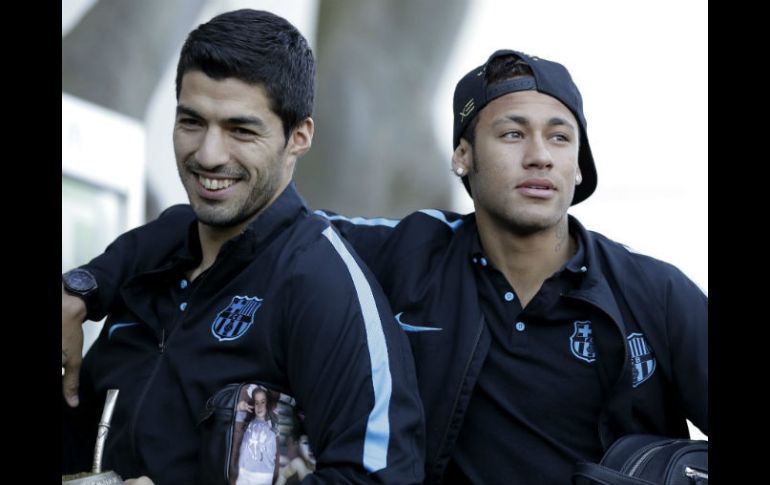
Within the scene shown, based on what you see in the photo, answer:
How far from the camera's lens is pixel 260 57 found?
213cm

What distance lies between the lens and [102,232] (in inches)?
144

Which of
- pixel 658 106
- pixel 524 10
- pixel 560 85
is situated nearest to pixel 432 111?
pixel 524 10

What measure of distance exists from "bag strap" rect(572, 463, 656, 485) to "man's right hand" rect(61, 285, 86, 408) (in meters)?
1.18

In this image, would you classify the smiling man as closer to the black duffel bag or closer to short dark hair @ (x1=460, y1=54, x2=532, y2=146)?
the black duffel bag

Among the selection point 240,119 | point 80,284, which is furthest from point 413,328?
point 80,284

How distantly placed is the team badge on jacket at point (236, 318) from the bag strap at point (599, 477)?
2.33 ft

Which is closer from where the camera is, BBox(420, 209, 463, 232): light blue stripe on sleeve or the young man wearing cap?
the young man wearing cap

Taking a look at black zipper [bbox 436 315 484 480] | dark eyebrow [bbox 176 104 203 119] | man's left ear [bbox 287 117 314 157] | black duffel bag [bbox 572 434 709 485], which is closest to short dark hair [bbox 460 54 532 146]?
man's left ear [bbox 287 117 314 157]

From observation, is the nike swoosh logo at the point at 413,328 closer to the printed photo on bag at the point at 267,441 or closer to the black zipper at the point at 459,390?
the black zipper at the point at 459,390

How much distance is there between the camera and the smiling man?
1853 mm

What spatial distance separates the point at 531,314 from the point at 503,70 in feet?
2.01

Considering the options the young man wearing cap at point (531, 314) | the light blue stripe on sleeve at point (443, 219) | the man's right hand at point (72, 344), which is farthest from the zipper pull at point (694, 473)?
the man's right hand at point (72, 344)

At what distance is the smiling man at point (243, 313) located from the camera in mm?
1853
